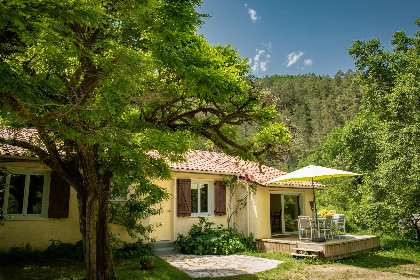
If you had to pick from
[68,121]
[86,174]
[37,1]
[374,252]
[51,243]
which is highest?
[37,1]

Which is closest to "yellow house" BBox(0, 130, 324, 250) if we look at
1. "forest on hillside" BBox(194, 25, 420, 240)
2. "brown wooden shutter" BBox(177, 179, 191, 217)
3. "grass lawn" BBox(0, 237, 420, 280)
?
"brown wooden shutter" BBox(177, 179, 191, 217)

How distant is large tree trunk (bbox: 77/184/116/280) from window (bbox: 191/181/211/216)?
634 cm

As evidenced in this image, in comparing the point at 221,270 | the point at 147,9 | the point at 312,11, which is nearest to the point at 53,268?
the point at 221,270

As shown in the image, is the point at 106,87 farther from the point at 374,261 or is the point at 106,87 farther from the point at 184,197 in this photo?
the point at 374,261

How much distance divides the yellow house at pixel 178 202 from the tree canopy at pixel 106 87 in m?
2.52

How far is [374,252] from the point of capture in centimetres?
1280

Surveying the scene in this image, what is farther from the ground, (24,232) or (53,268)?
(24,232)

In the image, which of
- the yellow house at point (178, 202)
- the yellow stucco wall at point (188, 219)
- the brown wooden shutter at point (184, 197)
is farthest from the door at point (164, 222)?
the brown wooden shutter at point (184, 197)

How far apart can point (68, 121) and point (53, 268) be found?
5022 mm

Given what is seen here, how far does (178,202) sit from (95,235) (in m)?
5.79

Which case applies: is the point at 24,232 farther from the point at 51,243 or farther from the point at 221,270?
the point at 221,270

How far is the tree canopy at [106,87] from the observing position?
4.48 meters

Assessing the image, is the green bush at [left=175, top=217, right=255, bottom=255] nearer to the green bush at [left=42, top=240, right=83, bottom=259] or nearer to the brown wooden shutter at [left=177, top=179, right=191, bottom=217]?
the brown wooden shutter at [left=177, top=179, right=191, bottom=217]

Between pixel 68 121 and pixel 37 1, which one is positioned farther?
pixel 68 121
